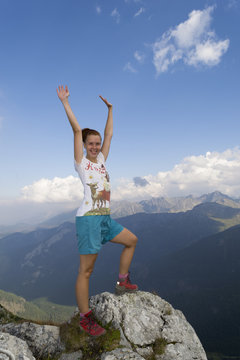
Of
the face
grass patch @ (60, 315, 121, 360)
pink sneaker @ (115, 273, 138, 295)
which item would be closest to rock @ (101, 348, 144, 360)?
grass patch @ (60, 315, 121, 360)

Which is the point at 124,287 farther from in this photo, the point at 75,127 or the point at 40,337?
the point at 75,127

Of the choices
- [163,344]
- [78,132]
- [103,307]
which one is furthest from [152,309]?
[78,132]

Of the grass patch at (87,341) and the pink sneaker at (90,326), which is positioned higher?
the pink sneaker at (90,326)

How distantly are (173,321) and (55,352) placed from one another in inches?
134

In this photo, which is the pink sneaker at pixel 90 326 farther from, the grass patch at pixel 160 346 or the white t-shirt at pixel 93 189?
the white t-shirt at pixel 93 189

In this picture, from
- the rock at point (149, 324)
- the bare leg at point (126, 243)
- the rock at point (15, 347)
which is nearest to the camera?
the rock at point (15, 347)

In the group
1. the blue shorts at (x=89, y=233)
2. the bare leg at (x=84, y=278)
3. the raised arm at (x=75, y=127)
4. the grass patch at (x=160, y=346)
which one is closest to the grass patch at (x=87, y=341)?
the bare leg at (x=84, y=278)

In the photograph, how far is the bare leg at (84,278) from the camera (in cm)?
560

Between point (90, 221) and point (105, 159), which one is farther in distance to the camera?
point (105, 159)

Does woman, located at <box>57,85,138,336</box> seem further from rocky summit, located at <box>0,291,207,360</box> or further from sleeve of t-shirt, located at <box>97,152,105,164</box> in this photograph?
rocky summit, located at <box>0,291,207,360</box>

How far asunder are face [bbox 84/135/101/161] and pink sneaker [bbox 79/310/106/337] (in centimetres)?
417

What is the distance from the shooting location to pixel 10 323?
732 centimetres

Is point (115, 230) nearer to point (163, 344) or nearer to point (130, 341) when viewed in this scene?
point (130, 341)

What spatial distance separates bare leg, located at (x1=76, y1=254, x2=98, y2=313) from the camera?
18.4 feet
